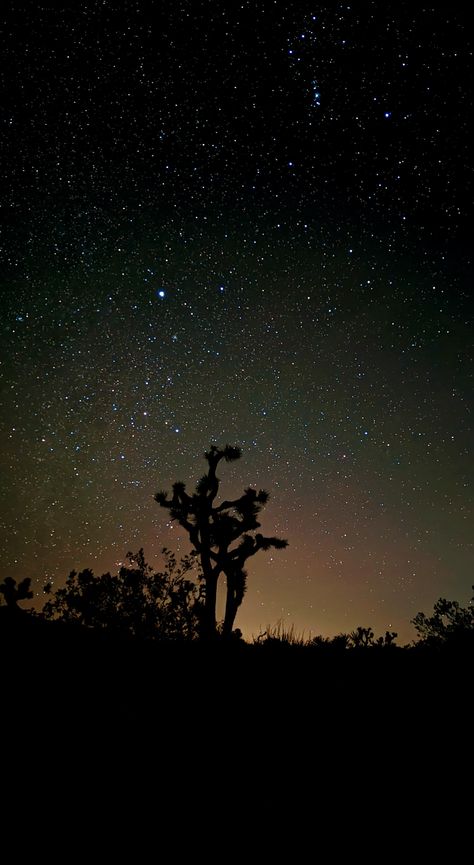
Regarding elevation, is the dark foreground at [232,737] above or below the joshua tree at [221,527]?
below

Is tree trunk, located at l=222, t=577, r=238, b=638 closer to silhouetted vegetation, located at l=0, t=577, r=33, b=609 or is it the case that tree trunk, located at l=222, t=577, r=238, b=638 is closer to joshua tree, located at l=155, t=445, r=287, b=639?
joshua tree, located at l=155, t=445, r=287, b=639

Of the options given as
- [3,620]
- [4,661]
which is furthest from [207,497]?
[4,661]

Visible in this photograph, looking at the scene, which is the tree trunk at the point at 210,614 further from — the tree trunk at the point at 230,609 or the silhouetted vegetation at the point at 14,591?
the silhouetted vegetation at the point at 14,591

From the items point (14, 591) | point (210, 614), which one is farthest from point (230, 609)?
point (14, 591)

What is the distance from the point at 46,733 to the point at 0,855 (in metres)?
1.30

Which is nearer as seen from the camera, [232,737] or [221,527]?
[232,737]

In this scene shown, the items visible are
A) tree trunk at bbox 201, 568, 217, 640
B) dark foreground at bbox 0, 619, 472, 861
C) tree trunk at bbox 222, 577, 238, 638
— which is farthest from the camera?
tree trunk at bbox 222, 577, 238, 638

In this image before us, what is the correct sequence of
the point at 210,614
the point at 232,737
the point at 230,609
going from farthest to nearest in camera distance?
1. the point at 230,609
2. the point at 210,614
3. the point at 232,737

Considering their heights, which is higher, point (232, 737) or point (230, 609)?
point (230, 609)

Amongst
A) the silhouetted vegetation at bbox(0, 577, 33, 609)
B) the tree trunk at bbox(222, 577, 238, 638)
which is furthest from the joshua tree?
the silhouetted vegetation at bbox(0, 577, 33, 609)

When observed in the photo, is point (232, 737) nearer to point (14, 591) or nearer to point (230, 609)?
point (230, 609)

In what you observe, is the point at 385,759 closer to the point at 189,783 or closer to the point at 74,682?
the point at 189,783

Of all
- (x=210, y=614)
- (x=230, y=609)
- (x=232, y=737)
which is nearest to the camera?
(x=232, y=737)

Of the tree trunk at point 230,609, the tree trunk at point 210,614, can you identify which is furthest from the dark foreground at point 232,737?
the tree trunk at point 230,609
